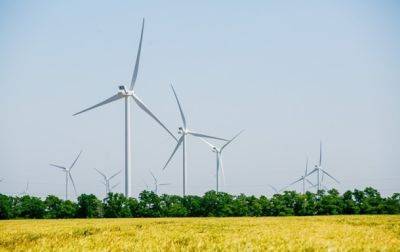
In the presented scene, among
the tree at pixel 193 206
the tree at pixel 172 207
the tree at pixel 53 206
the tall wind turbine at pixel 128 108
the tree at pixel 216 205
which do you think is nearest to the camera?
the tall wind turbine at pixel 128 108

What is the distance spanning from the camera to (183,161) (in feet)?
277

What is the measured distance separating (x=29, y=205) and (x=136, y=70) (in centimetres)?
3083

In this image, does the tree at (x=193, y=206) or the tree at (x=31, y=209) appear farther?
the tree at (x=193, y=206)

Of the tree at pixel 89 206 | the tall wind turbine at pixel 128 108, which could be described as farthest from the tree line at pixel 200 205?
the tall wind turbine at pixel 128 108

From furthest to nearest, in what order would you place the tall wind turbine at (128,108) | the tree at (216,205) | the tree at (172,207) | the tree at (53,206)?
the tree at (216,205) → the tree at (172,207) → the tree at (53,206) → the tall wind turbine at (128,108)

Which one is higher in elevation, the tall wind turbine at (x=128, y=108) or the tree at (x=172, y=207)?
the tall wind turbine at (x=128, y=108)

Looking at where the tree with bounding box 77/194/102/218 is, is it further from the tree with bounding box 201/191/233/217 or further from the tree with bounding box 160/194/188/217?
the tree with bounding box 201/191/233/217

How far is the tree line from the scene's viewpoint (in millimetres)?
79044

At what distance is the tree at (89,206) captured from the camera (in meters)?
78.8

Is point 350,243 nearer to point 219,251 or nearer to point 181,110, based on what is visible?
point 219,251

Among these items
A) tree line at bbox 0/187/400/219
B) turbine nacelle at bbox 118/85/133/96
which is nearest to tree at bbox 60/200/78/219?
tree line at bbox 0/187/400/219

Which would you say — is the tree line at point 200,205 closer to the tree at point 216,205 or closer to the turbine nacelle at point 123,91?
the tree at point 216,205

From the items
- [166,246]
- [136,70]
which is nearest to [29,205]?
[136,70]

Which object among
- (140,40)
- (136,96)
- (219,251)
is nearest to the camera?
(219,251)
